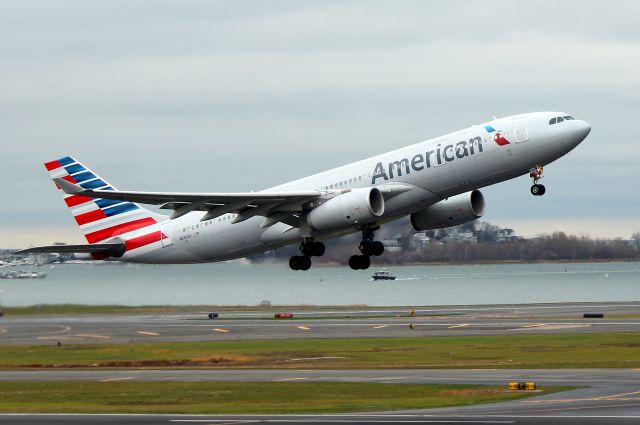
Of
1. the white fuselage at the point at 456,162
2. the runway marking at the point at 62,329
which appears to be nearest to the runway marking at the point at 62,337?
the runway marking at the point at 62,329

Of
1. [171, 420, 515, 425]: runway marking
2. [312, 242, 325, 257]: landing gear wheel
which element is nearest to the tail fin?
[312, 242, 325, 257]: landing gear wheel

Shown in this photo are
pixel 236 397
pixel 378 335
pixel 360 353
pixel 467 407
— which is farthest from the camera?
pixel 378 335

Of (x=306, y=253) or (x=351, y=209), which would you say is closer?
(x=351, y=209)

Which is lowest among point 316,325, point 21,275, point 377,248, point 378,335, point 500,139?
point 378,335

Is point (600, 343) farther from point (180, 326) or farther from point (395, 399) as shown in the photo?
point (180, 326)

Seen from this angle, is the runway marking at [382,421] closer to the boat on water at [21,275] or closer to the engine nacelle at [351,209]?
the engine nacelle at [351,209]

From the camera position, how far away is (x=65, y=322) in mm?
82500

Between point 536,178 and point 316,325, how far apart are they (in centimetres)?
3248

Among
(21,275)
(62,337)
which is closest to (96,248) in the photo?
(62,337)

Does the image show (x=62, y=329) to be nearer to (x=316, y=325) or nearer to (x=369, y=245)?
(x=316, y=325)

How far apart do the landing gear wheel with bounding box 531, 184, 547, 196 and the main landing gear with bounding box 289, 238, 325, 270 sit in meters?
11.6

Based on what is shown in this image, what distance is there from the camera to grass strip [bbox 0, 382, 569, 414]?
3725 centimetres

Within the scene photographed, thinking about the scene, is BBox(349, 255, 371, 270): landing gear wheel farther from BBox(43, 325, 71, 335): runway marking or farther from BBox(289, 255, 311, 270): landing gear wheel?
BBox(43, 325, 71, 335): runway marking

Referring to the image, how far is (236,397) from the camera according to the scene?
40750 mm
